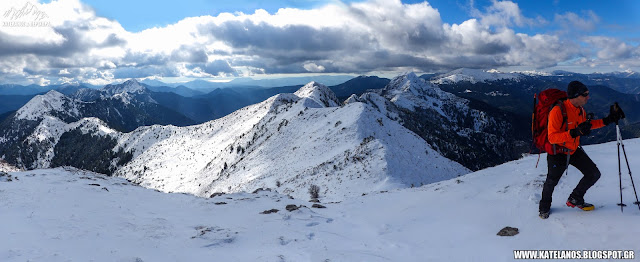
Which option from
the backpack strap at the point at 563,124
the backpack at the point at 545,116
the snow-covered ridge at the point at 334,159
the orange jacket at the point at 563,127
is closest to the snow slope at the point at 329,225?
the backpack strap at the point at 563,124

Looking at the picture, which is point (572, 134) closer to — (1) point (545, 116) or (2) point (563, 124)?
(2) point (563, 124)

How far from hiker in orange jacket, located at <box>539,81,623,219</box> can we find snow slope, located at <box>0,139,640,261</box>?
1.10 m

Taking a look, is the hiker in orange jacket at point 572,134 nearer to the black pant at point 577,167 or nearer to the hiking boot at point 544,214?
the black pant at point 577,167

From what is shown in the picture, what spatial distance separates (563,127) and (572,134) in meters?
0.52

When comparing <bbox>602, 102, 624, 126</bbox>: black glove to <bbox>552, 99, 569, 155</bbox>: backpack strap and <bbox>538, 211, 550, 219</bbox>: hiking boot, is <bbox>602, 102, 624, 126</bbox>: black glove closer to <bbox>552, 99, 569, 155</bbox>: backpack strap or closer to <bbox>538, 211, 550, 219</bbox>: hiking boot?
<bbox>552, 99, 569, 155</bbox>: backpack strap

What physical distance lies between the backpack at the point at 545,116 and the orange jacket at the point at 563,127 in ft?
0.42

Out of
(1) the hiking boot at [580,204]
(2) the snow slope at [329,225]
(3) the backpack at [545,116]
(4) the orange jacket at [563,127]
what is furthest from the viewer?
(1) the hiking boot at [580,204]

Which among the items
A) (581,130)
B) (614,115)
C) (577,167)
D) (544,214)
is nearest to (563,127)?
(581,130)

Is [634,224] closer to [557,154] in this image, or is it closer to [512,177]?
[557,154]

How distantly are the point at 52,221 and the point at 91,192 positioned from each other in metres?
6.20

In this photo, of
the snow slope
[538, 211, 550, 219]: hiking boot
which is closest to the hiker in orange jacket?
[538, 211, 550, 219]: hiking boot

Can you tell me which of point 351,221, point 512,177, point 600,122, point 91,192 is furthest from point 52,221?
point 512,177

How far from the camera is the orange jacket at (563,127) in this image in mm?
7543

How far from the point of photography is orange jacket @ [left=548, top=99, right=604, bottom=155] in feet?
24.7
